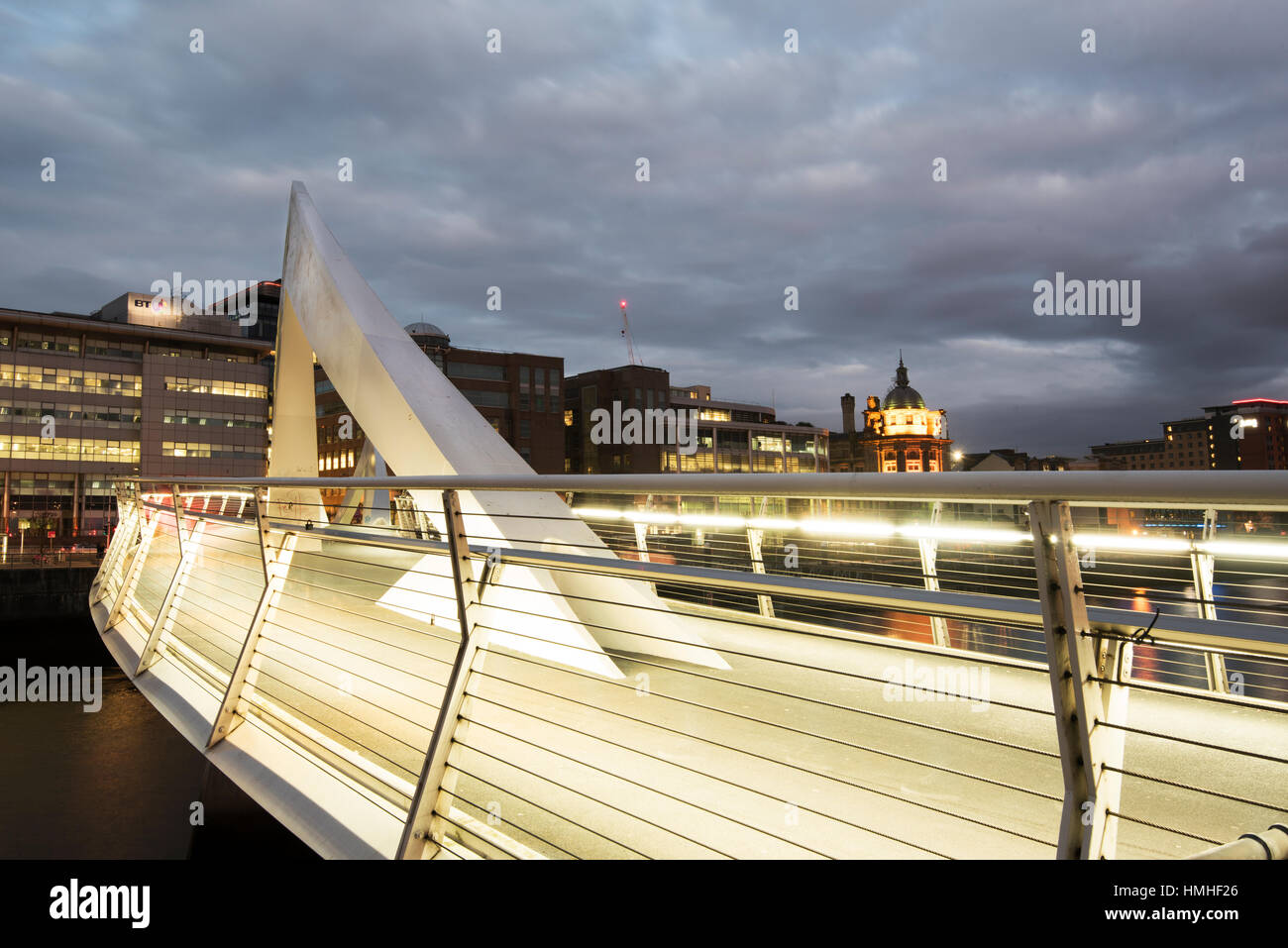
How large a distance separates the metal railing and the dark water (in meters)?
3.70

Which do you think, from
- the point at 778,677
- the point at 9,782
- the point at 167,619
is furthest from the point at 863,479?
the point at 9,782

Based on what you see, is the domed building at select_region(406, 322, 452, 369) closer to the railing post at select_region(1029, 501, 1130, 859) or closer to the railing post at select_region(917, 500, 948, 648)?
the railing post at select_region(917, 500, 948, 648)

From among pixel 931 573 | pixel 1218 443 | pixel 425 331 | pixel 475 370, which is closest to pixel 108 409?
pixel 425 331

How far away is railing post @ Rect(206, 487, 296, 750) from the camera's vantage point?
434 centimetres

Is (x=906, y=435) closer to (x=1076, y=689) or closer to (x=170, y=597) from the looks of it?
(x=170, y=597)

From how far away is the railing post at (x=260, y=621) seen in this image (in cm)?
434

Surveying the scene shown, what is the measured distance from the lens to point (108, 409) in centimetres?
6912

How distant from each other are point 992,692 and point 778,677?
1429mm

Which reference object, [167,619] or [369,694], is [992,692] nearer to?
[369,694]

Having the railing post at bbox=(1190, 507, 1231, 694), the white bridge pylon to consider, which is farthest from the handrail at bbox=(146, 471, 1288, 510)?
the railing post at bbox=(1190, 507, 1231, 694)

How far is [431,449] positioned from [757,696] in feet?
17.3

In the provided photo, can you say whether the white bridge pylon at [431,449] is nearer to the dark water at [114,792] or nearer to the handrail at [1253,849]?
the handrail at [1253,849]
